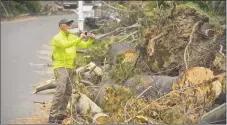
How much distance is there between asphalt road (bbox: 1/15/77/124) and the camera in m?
10.4

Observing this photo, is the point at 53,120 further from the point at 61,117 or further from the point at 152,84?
the point at 152,84

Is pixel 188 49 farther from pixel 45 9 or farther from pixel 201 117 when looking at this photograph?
pixel 45 9

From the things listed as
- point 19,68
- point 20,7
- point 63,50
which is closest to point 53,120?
point 63,50

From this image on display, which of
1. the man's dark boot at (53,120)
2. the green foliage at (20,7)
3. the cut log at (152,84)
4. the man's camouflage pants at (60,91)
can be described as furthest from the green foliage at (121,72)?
the green foliage at (20,7)

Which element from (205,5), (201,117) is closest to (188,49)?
(201,117)

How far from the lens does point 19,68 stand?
47.2ft

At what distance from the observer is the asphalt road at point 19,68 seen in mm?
10402

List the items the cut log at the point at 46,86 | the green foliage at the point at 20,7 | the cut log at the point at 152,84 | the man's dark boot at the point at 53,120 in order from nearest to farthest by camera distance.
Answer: the man's dark boot at the point at 53,120
the cut log at the point at 152,84
the cut log at the point at 46,86
the green foliage at the point at 20,7

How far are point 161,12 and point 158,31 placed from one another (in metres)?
0.55

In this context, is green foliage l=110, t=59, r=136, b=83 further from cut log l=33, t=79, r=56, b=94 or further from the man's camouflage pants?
the man's camouflage pants

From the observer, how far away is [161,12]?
37.6ft

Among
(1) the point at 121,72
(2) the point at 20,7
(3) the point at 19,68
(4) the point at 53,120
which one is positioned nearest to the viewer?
(4) the point at 53,120

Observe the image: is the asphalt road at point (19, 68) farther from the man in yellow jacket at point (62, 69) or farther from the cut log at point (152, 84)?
the cut log at point (152, 84)

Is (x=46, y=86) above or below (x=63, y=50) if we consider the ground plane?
below
